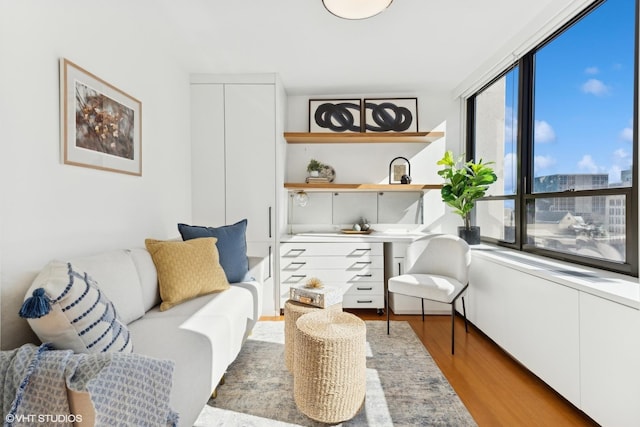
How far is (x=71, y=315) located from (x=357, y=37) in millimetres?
2675

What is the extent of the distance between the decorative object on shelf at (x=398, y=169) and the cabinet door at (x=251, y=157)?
1.50 meters

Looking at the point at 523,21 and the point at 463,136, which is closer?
the point at 523,21

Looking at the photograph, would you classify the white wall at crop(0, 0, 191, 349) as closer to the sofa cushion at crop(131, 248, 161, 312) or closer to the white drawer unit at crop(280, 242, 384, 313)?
the sofa cushion at crop(131, 248, 161, 312)

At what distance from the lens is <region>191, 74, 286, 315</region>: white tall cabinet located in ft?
11.2

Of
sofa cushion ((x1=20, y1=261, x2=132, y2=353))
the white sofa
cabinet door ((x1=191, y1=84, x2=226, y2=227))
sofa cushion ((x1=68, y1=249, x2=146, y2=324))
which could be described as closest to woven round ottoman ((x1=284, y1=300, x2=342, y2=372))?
the white sofa

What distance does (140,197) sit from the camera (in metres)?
2.48

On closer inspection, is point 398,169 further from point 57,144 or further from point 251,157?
point 57,144

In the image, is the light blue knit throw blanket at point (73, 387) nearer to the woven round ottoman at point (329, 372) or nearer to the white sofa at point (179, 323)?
the white sofa at point (179, 323)

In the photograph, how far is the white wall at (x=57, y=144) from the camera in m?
1.44

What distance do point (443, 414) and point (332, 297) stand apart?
2.99 ft

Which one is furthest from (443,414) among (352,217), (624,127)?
(352,217)

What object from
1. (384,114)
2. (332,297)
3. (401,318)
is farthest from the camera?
(384,114)

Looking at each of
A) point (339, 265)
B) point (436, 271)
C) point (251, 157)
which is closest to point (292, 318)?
point (339, 265)

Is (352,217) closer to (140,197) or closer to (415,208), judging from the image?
(415,208)
